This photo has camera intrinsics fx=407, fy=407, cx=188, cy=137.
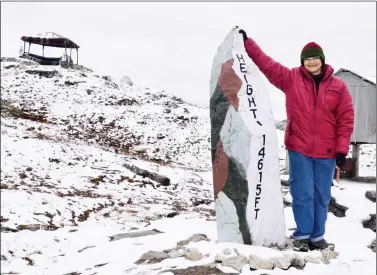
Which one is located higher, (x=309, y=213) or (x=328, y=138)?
(x=328, y=138)

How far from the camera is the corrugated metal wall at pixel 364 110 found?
1129 cm

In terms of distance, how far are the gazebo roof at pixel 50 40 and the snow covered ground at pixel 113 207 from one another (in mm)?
16638

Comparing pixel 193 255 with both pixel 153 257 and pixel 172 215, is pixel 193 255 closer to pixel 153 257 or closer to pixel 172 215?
pixel 153 257

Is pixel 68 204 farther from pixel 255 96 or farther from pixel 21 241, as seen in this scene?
pixel 255 96

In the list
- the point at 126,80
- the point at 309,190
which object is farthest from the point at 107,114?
the point at 309,190

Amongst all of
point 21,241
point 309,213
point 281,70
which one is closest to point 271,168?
point 309,213

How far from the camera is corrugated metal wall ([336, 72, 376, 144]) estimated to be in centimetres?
1129

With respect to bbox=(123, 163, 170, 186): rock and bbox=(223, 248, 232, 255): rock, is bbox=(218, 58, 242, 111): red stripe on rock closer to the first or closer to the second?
bbox=(223, 248, 232, 255): rock

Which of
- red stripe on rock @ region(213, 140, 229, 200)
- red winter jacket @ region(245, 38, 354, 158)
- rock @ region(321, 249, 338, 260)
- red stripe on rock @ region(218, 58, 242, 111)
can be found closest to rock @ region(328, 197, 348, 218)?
rock @ region(321, 249, 338, 260)

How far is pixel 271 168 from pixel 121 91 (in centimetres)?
2409

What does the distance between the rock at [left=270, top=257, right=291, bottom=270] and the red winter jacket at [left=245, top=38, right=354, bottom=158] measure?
48.4 inches

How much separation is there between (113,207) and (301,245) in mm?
4421

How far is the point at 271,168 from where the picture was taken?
461 cm

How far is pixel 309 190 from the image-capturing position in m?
A: 4.59
